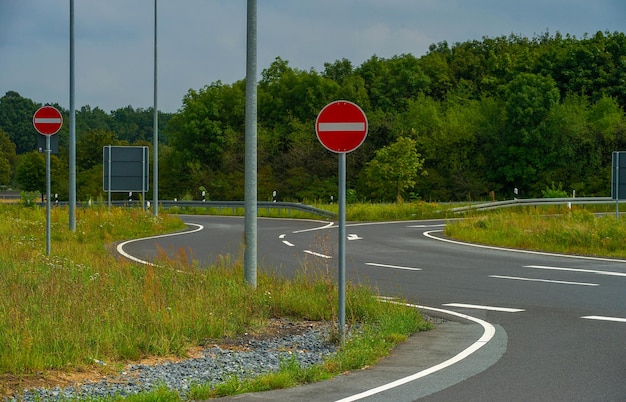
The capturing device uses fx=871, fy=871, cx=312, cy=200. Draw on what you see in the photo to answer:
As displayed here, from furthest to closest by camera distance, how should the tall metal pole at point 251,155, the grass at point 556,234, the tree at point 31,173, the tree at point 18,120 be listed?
1. the tree at point 18,120
2. the tree at point 31,173
3. the grass at point 556,234
4. the tall metal pole at point 251,155

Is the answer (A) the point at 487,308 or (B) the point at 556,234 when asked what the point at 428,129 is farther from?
(A) the point at 487,308

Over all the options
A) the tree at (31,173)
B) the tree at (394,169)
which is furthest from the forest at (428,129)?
the tree at (31,173)

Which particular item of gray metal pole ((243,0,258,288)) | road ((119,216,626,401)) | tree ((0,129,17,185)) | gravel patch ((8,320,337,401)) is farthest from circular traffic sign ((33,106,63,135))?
tree ((0,129,17,185))

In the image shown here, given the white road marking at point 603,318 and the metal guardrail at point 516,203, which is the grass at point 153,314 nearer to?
the white road marking at point 603,318

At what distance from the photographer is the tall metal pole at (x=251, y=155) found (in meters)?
12.2

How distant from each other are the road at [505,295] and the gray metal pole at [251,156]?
101cm

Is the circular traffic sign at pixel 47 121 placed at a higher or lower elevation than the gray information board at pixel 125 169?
higher

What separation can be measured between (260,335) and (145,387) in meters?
2.82

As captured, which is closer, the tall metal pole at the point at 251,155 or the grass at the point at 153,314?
the grass at the point at 153,314

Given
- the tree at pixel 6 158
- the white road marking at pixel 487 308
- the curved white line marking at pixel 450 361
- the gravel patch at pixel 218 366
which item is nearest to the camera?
the gravel patch at pixel 218 366

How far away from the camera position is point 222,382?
7660 mm

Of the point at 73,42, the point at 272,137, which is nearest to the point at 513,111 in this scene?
the point at 272,137

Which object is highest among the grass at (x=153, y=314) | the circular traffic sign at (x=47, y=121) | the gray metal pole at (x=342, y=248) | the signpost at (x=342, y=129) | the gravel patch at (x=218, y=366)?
the circular traffic sign at (x=47, y=121)

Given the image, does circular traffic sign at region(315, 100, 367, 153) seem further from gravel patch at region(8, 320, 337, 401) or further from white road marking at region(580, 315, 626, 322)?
white road marking at region(580, 315, 626, 322)
